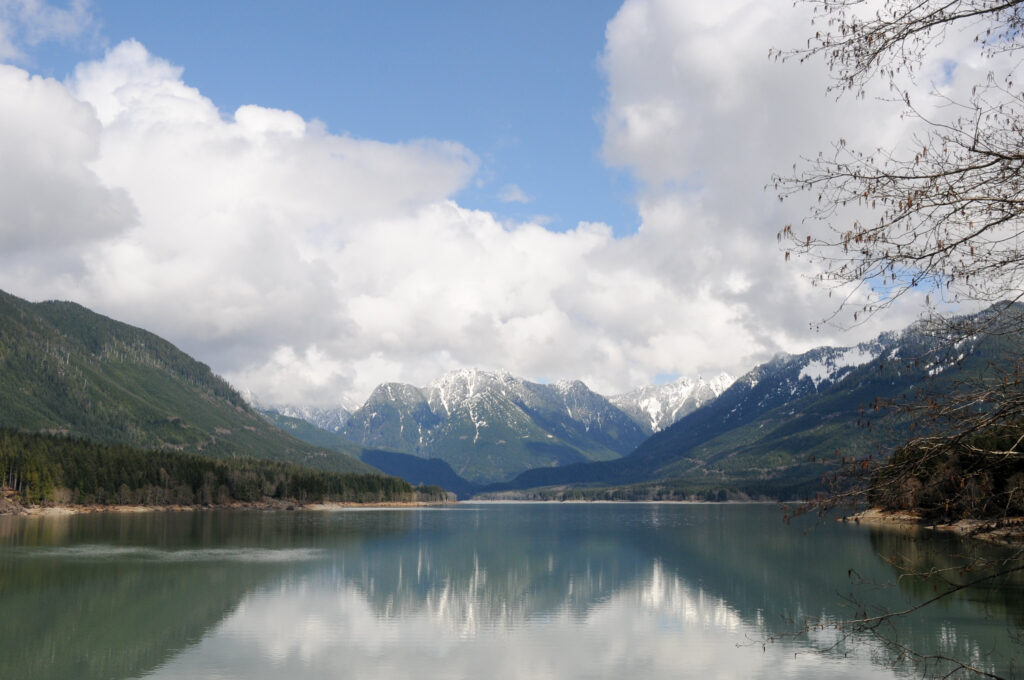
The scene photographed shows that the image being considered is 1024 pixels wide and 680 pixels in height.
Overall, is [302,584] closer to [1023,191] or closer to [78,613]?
[78,613]

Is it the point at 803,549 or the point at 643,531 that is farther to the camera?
the point at 643,531

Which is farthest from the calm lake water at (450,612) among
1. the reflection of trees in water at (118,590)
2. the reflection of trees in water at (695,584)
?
the reflection of trees in water at (695,584)

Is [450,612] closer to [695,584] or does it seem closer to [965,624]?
[695,584]

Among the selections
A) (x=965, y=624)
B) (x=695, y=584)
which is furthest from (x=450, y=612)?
(x=965, y=624)

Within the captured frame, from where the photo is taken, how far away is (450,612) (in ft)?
176

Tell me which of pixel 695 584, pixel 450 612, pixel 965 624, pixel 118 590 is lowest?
pixel 695 584

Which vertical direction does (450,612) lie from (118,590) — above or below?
below

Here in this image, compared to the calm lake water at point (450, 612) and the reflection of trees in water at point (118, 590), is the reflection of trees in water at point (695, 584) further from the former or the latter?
the reflection of trees in water at point (118, 590)

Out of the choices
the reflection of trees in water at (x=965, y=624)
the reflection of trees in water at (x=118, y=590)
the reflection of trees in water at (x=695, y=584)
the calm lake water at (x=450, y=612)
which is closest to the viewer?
the reflection of trees in water at (x=965, y=624)

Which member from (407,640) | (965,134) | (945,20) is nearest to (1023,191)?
(965,134)

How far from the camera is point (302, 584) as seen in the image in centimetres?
6425

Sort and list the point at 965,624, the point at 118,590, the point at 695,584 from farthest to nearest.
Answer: the point at 695,584 → the point at 118,590 → the point at 965,624

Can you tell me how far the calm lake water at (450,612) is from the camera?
1453 inches

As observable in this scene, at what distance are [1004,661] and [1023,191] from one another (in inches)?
1315
